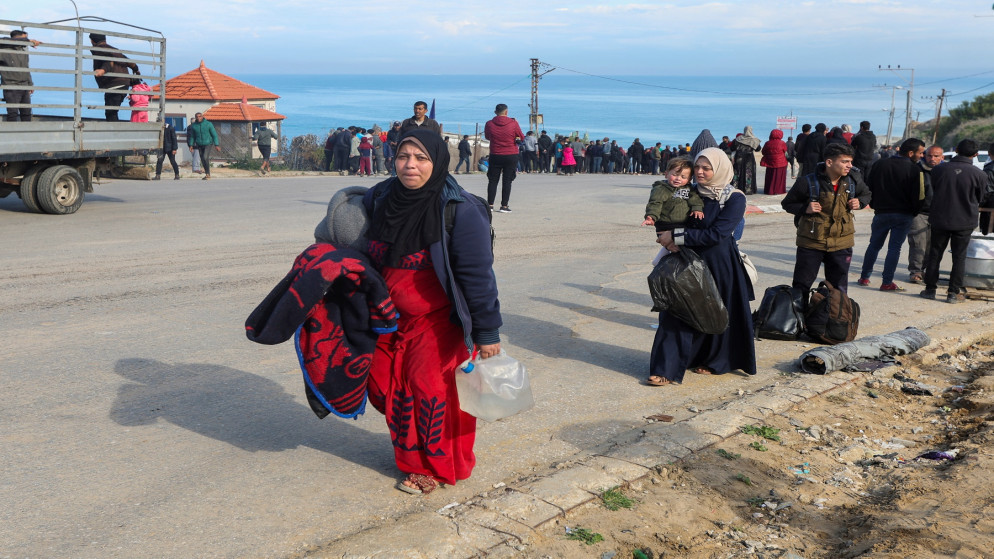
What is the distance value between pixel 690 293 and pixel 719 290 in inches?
18.3

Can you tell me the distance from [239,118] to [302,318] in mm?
40182

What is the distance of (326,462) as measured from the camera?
454cm

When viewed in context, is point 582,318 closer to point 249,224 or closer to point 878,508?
point 878,508

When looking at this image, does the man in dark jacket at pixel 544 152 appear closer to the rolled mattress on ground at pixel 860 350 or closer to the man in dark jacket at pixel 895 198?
the man in dark jacket at pixel 895 198

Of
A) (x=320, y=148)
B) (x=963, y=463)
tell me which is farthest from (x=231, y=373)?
(x=320, y=148)

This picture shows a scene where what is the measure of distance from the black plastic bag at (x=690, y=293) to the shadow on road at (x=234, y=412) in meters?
2.09

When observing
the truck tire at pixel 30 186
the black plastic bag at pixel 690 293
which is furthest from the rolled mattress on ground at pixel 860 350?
the truck tire at pixel 30 186

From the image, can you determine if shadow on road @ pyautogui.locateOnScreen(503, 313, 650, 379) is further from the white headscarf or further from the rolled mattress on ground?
the white headscarf

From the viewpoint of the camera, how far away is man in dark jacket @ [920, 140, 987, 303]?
9.38m

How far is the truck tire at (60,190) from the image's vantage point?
12.7 meters

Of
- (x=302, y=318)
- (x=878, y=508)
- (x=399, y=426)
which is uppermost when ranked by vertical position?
(x=302, y=318)

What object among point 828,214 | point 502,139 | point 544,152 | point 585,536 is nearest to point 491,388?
point 585,536

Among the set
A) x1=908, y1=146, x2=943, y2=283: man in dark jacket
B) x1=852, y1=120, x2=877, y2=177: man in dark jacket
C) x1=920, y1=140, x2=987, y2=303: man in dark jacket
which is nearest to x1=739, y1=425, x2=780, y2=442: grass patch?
x1=920, y1=140, x2=987, y2=303: man in dark jacket

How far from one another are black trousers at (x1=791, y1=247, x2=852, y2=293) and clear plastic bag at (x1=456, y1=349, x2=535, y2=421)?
4.47 m
